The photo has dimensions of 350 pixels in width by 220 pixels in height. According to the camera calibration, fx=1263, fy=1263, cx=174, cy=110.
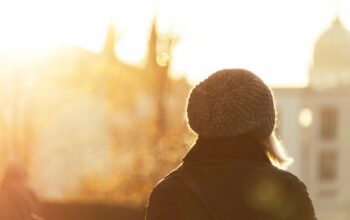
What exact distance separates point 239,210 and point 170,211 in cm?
23

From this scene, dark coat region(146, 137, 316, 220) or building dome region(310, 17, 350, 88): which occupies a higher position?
dark coat region(146, 137, 316, 220)

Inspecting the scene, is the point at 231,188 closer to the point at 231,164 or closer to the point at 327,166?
the point at 231,164

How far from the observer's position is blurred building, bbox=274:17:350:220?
281ft

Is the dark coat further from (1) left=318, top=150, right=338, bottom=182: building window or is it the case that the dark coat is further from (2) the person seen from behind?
(1) left=318, top=150, right=338, bottom=182: building window

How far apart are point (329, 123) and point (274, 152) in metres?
83.8

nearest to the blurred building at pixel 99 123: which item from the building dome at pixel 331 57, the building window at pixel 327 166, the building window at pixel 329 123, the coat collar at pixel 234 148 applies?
the coat collar at pixel 234 148

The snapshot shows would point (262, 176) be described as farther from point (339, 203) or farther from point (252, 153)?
point (339, 203)

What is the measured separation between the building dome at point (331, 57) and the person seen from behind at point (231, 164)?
251 ft

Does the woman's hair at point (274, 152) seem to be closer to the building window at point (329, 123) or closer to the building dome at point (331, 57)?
the building dome at point (331, 57)

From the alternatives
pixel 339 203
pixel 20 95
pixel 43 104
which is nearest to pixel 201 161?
pixel 20 95

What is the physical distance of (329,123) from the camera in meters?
→ 87.4

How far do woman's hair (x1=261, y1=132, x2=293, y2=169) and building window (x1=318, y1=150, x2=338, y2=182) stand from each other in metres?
82.8

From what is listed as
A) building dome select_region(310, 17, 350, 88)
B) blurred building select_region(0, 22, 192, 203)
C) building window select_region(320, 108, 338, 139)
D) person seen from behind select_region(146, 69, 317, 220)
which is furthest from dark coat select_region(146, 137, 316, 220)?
building window select_region(320, 108, 338, 139)

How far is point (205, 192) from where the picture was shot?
4184 millimetres
